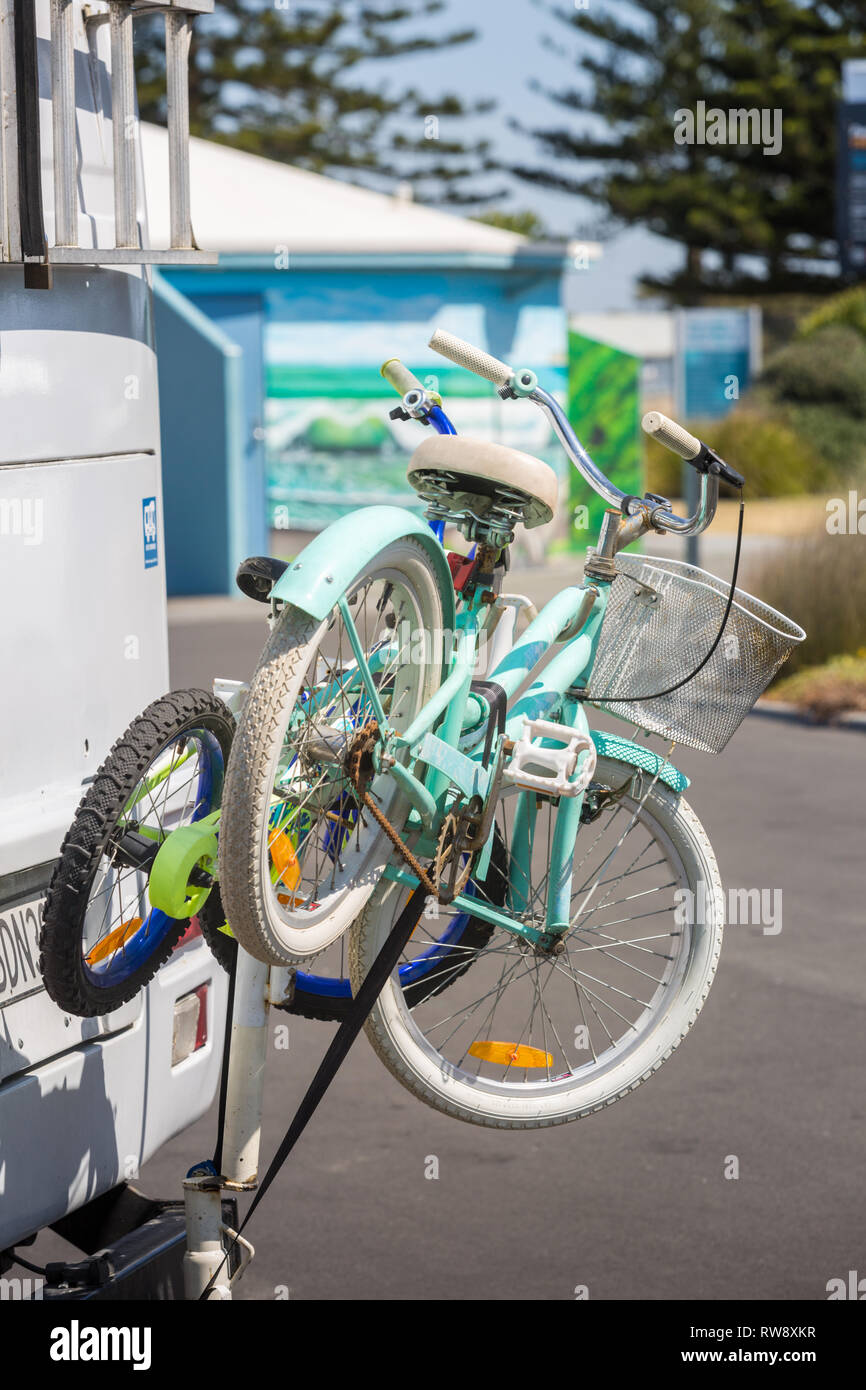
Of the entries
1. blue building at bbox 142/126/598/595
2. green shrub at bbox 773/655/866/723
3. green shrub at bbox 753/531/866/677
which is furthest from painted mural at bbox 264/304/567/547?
green shrub at bbox 773/655/866/723

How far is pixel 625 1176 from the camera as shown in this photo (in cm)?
507

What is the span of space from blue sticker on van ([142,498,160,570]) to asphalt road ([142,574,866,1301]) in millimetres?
1870

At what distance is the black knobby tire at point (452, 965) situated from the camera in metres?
3.18

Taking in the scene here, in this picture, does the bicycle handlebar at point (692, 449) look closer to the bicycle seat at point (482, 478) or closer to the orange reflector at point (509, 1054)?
the bicycle seat at point (482, 478)

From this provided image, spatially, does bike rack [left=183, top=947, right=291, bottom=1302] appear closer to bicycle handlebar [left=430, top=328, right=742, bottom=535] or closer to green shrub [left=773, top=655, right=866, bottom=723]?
bicycle handlebar [left=430, top=328, right=742, bottom=535]

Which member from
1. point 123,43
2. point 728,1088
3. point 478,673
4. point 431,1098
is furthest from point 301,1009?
point 728,1088

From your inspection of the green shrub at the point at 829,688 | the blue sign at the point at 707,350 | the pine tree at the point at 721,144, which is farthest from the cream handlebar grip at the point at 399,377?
the pine tree at the point at 721,144

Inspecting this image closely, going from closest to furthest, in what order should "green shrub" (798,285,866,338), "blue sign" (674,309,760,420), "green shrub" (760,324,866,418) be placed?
"blue sign" (674,309,760,420) → "green shrub" (760,324,866,418) → "green shrub" (798,285,866,338)

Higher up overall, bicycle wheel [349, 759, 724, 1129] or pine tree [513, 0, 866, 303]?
pine tree [513, 0, 866, 303]

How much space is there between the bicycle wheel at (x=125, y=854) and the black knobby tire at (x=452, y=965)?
0.28 metres

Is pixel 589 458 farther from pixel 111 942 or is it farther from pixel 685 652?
pixel 111 942

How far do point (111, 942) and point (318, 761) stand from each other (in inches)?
20.9

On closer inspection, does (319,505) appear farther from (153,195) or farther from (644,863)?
(644,863)

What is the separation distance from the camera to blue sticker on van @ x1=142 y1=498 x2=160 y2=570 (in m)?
3.49
